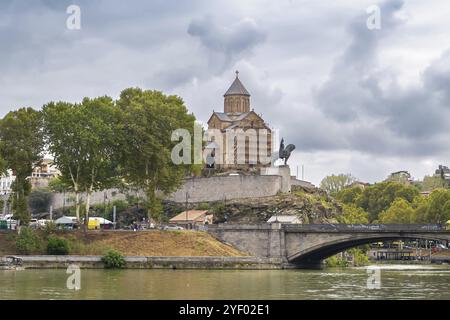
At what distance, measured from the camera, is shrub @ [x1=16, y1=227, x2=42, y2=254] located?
84375 millimetres

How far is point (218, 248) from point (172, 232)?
4880mm

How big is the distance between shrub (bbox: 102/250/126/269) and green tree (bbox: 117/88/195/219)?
41.7ft

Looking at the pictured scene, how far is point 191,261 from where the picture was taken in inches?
3342

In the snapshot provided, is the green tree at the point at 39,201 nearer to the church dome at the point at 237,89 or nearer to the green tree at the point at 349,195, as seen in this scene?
the church dome at the point at 237,89

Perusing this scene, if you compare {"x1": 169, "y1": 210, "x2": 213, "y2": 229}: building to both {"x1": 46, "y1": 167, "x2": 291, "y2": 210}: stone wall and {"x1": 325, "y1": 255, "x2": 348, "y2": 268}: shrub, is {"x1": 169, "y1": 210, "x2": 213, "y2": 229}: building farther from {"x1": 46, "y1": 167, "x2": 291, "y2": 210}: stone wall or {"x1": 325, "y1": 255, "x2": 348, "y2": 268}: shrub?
{"x1": 325, "y1": 255, "x2": 348, "y2": 268}: shrub

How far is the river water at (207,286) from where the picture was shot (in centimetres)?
5359

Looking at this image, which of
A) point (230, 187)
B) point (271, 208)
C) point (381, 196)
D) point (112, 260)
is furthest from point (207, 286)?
point (381, 196)

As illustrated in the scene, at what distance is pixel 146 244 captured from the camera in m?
89.1

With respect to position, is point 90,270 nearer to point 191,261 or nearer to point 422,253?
point 191,261

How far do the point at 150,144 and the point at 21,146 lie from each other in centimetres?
1207

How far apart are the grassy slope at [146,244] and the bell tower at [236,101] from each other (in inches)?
2692

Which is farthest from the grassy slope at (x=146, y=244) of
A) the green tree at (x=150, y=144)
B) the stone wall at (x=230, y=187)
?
the stone wall at (x=230, y=187)

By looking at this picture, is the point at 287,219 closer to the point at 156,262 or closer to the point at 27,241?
the point at 156,262

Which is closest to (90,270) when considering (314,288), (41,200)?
(314,288)
